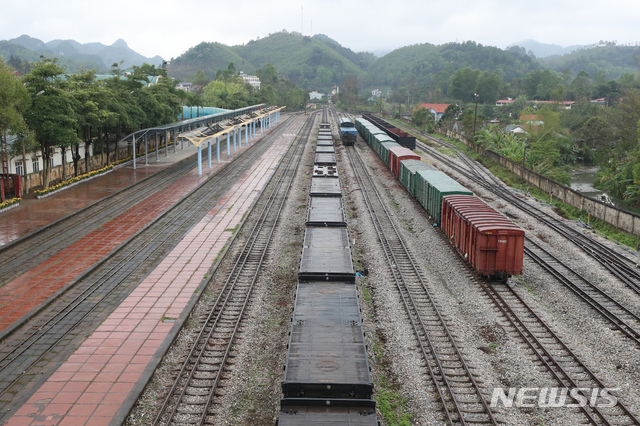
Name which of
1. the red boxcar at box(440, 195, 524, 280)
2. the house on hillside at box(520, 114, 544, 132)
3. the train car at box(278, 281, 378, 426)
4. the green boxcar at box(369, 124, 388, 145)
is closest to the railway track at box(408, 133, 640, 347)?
the red boxcar at box(440, 195, 524, 280)

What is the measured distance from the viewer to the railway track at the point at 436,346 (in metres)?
11.0

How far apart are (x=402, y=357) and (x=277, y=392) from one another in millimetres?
3556

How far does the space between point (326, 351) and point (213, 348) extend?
4473mm

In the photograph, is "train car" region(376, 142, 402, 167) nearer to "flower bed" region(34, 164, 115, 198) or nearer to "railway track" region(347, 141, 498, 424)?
"railway track" region(347, 141, 498, 424)

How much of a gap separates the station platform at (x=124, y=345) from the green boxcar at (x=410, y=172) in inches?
493

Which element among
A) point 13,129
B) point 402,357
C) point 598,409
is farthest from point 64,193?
point 598,409

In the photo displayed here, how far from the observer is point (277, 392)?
1152 cm

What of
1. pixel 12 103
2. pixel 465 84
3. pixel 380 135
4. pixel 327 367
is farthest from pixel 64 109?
pixel 465 84

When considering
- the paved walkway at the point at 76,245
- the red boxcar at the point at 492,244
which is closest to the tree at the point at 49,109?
the paved walkway at the point at 76,245

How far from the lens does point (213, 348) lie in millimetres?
13547

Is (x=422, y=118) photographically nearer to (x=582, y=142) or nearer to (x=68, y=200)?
(x=582, y=142)

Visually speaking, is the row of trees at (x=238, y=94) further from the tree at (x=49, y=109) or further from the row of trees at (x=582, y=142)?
the row of trees at (x=582, y=142)

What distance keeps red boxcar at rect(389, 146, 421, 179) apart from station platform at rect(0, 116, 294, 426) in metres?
17.3

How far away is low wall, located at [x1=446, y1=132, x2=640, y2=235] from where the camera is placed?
26.1 m
